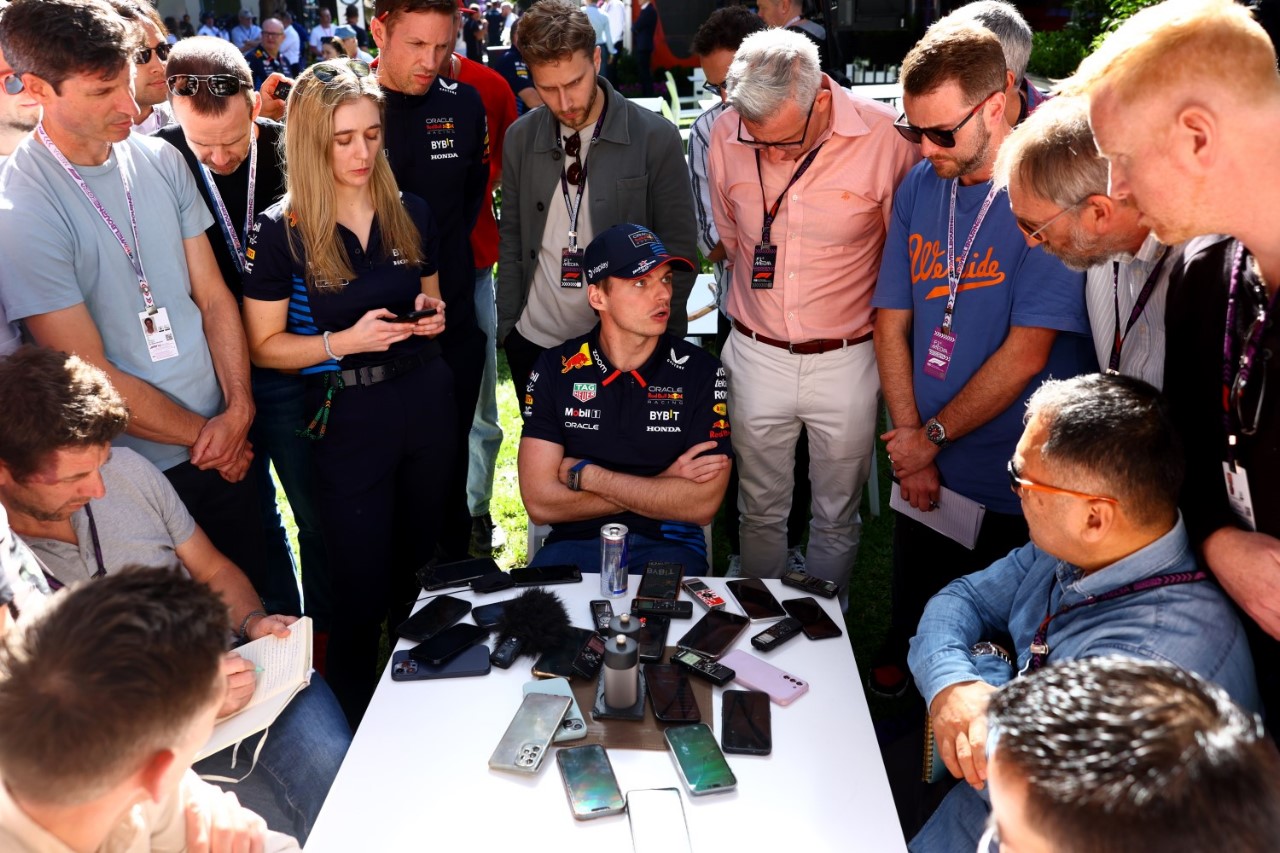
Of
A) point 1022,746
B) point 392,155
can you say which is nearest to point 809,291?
point 392,155

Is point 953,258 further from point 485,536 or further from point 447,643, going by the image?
point 485,536

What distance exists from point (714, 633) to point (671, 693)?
9.3 inches

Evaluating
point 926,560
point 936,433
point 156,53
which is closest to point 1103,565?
point 936,433

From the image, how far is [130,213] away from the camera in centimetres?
259

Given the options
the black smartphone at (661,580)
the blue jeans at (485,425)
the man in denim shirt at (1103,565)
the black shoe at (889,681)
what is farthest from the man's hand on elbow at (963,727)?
the blue jeans at (485,425)

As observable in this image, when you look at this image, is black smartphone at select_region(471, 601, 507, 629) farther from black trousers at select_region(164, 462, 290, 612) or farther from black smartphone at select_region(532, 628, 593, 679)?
black trousers at select_region(164, 462, 290, 612)

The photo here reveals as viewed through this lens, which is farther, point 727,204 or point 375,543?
point 727,204

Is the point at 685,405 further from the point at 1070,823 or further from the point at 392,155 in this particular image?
the point at 1070,823

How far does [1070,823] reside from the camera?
982 mm

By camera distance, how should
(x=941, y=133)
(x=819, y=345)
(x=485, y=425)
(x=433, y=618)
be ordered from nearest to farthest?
(x=433, y=618) < (x=941, y=133) < (x=819, y=345) < (x=485, y=425)

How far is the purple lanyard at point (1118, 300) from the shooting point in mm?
2078

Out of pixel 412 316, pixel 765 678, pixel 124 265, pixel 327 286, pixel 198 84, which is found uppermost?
pixel 198 84

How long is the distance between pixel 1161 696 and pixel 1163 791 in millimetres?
118

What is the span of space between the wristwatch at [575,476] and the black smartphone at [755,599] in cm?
63
